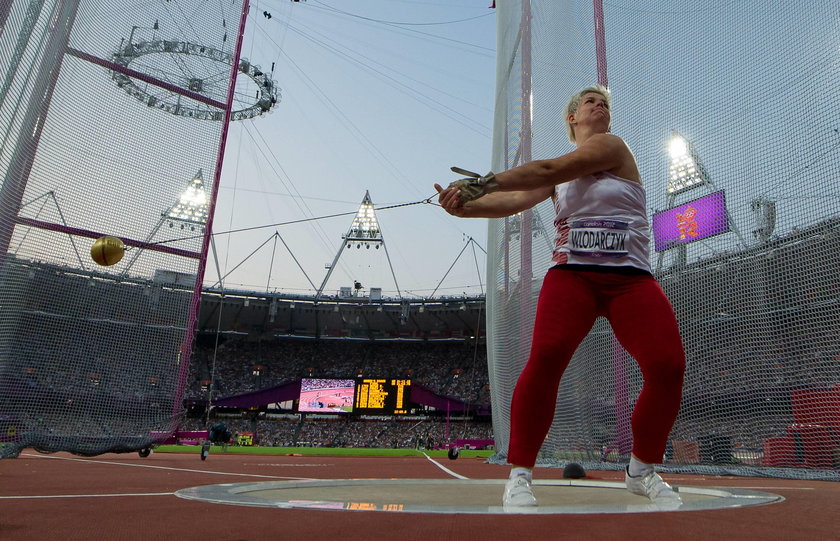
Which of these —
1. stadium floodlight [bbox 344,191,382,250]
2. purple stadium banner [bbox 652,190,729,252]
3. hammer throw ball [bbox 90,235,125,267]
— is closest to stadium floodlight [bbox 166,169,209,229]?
hammer throw ball [bbox 90,235,125,267]

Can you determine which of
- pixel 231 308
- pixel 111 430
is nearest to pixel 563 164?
pixel 111 430

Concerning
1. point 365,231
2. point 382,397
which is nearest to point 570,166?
point 382,397

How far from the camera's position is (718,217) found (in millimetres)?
4645

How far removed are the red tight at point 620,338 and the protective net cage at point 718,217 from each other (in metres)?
3.00

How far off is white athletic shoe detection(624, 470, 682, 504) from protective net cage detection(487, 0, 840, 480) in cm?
281

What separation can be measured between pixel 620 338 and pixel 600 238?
1.27ft

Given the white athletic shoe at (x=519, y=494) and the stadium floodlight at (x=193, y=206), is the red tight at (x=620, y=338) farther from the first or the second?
the stadium floodlight at (x=193, y=206)

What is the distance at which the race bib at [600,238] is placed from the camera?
6.44ft

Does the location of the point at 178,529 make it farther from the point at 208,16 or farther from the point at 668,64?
the point at 208,16

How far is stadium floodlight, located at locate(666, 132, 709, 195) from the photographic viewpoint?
192 inches

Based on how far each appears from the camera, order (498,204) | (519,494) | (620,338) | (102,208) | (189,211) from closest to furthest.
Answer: (519,494) → (620,338) → (498,204) → (102,208) → (189,211)

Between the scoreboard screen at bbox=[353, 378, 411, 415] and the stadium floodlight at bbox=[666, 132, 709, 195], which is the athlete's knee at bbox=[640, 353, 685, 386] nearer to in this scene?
the stadium floodlight at bbox=[666, 132, 709, 195]

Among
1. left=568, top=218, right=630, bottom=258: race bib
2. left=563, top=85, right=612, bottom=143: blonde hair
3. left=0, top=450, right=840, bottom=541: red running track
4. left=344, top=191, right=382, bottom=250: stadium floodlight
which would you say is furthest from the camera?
left=344, top=191, right=382, bottom=250: stadium floodlight

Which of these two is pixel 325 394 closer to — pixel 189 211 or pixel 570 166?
pixel 189 211
